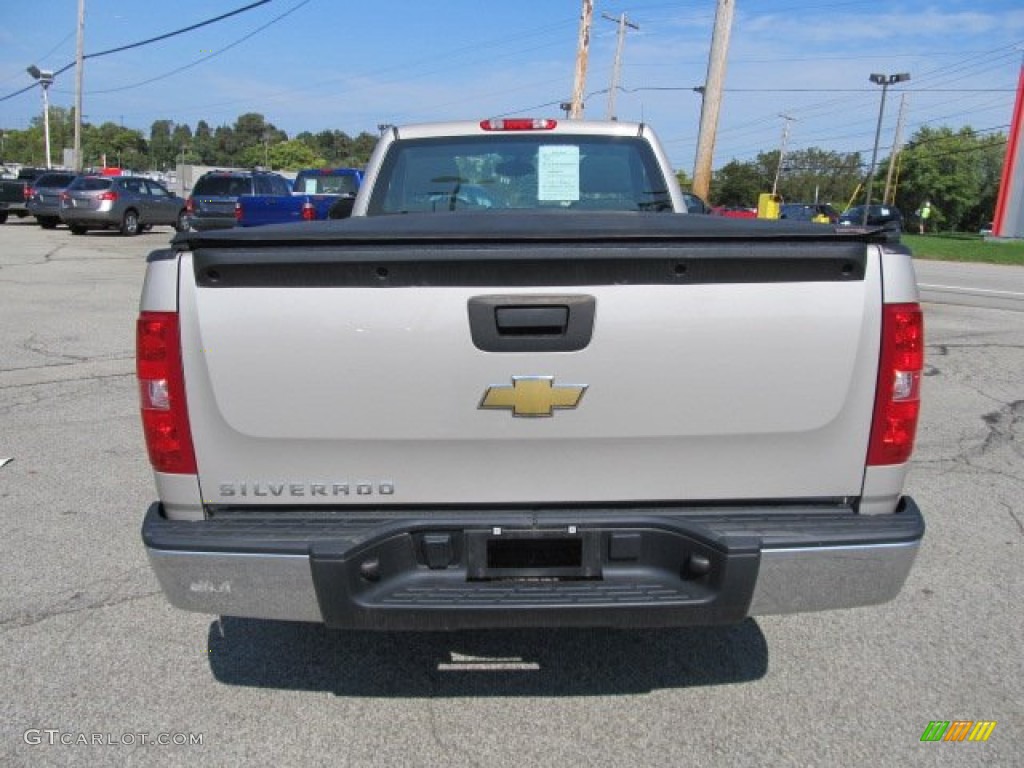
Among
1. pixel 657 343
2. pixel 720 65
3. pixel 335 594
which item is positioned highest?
pixel 720 65

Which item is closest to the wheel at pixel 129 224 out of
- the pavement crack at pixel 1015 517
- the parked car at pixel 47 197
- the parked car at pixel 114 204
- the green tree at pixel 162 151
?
the parked car at pixel 114 204

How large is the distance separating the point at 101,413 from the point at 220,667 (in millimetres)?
4061

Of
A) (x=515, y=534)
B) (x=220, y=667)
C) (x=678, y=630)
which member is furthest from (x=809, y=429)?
(x=220, y=667)

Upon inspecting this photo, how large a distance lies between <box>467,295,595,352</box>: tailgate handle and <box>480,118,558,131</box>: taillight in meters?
2.61

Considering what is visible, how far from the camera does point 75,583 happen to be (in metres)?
3.72

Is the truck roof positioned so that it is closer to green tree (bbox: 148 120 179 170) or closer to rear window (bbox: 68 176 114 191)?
rear window (bbox: 68 176 114 191)

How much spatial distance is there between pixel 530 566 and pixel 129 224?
2562 cm

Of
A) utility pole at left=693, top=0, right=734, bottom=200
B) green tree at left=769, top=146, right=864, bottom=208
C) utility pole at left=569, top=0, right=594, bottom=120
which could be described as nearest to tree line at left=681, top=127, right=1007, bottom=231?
green tree at left=769, top=146, right=864, bottom=208

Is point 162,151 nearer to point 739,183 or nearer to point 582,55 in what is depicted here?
point 739,183

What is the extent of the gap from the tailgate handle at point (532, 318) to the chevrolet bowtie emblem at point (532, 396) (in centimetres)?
14

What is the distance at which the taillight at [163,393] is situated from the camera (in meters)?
2.34

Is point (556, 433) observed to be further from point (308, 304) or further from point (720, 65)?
point (720, 65)

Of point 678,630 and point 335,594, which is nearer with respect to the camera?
point 335,594

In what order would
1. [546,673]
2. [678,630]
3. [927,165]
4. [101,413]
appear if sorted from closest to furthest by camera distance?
[546,673], [678,630], [101,413], [927,165]
